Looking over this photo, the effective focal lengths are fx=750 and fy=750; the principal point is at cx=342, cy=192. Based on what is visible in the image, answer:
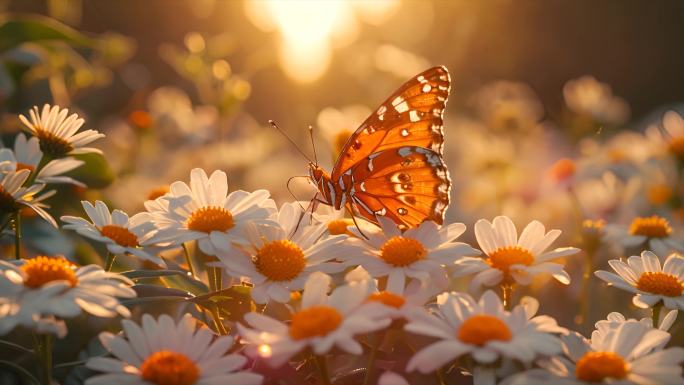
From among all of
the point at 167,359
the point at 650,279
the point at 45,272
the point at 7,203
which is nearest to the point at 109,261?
the point at 7,203

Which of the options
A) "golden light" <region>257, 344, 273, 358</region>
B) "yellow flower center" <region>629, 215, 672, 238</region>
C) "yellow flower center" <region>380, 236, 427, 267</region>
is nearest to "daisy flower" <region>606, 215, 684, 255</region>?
"yellow flower center" <region>629, 215, 672, 238</region>

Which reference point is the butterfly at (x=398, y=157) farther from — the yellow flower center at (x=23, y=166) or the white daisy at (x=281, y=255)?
the yellow flower center at (x=23, y=166)

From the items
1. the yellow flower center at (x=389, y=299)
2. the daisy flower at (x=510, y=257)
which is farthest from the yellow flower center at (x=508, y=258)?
the yellow flower center at (x=389, y=299)

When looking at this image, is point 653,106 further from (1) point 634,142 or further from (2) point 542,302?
(2) point 542,302

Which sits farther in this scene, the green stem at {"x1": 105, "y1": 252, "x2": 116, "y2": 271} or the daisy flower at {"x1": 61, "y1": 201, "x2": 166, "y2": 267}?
the green stem at {"x1": 105, "y1": 252, "x2": 116, "y2": 271}

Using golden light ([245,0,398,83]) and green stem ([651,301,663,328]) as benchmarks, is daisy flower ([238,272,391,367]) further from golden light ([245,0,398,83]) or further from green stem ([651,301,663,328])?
golden light ([245,0,398,83])

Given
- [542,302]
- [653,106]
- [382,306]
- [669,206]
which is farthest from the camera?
[653,106]

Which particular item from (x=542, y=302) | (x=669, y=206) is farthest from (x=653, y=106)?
(x=542, y=302)
